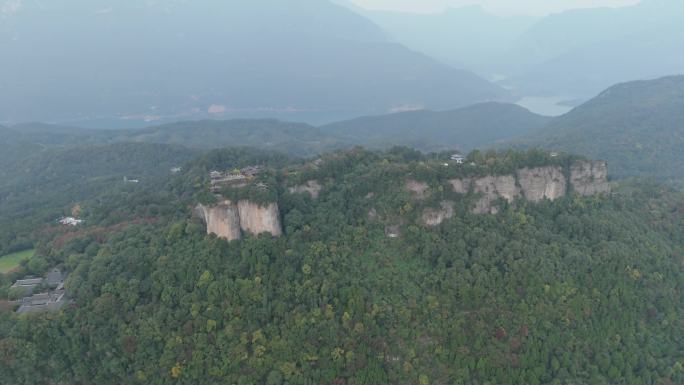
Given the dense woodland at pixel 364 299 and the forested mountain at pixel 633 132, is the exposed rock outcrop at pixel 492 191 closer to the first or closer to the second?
the dense woodland at pixel 364 299

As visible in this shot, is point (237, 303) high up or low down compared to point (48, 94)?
down

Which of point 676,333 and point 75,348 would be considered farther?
point 676,333

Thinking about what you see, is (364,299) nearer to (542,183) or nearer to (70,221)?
(542,183)

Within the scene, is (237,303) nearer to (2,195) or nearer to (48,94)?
(2,195)

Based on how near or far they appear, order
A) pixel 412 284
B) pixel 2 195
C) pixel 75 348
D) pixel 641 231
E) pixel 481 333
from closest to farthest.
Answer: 1. pixel 75 348
2. pixel 481 333
3. pixel 412 284
4. pixel 641 231
5. pixel 2 195

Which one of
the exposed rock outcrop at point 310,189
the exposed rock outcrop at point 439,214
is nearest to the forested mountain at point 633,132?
the exposed rock outcrop at point 439,214

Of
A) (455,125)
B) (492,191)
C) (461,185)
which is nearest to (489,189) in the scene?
(492,191)

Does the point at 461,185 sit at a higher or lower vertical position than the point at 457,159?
lower

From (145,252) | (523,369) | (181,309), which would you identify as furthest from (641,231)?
(145,252)
